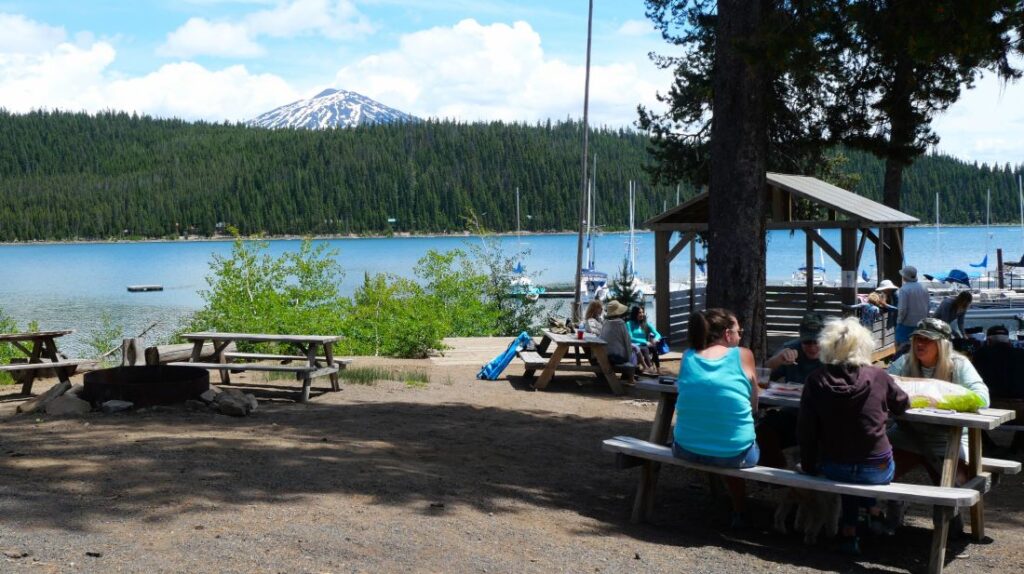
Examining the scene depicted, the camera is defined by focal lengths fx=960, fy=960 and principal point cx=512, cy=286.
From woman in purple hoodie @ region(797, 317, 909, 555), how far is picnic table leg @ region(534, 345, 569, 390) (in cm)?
607

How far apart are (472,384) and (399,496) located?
572 centimetres

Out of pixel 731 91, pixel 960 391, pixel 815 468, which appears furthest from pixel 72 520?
pixel 731 91

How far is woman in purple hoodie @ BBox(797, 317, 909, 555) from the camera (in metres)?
4.52

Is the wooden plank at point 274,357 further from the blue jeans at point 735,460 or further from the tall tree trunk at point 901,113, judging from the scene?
the tall tree trunk at point 901,113

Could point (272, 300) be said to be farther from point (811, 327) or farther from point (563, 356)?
point (811, 327)

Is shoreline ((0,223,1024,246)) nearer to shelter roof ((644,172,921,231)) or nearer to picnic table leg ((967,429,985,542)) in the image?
shelter roof ((644,172,921,231))

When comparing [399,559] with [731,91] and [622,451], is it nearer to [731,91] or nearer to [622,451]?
[622,451]

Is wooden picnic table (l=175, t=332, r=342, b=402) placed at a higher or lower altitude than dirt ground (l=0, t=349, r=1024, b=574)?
higher

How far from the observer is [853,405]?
4.54 m

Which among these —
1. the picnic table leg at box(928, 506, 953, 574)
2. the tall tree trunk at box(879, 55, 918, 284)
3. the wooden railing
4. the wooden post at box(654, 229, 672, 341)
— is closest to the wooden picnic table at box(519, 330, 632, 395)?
the tall tree trunk at box(879, 55, 918, 284)

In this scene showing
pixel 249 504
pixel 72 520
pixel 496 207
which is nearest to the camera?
pixel 72 520

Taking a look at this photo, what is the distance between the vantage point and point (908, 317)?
1071 cm

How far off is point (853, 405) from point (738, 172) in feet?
10.1

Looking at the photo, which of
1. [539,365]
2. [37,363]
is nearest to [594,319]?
[539,365]
